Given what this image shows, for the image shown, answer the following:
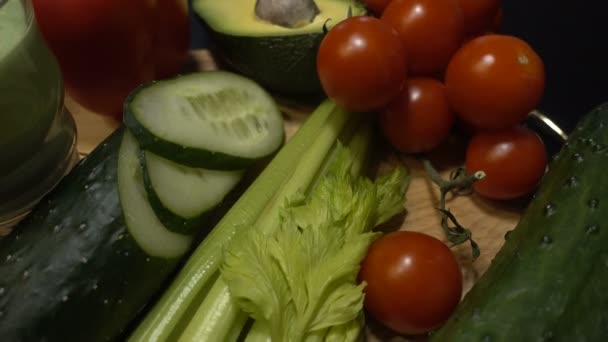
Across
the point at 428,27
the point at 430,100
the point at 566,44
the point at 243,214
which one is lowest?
the point at 566,44

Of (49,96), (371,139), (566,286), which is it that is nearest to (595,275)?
(566,286)

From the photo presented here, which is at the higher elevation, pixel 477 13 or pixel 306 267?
pixel 477 13

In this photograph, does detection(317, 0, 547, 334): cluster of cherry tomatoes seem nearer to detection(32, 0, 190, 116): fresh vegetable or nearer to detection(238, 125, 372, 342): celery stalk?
detection(238, 125, 372, 342): celery stalk

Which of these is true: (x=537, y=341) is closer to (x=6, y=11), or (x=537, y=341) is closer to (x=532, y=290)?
(x=532, y=290)

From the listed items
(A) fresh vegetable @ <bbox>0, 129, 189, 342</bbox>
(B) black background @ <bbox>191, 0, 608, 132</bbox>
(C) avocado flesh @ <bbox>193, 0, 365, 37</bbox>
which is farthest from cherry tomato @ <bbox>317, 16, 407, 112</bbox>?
(B) black background @ <bbox>191, 0, 608, 132</bbox>

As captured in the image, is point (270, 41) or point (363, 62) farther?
point (270, 41)

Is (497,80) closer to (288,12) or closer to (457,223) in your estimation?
(457,223)

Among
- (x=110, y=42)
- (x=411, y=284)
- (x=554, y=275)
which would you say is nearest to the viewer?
(x=554, y=275)

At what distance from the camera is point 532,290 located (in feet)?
2.64

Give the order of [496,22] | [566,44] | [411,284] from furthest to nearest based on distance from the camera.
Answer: [566,44] < [496,22] < [411,284]

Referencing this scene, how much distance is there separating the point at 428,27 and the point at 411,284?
437 millimetres

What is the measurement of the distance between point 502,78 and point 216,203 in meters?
0.48

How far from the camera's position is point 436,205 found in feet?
3.71

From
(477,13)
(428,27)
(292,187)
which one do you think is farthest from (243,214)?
(477,13)
